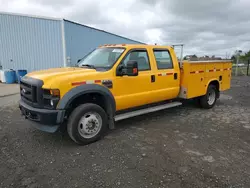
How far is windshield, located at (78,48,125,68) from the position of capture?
4355 mm

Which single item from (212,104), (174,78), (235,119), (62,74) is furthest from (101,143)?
(212,104)

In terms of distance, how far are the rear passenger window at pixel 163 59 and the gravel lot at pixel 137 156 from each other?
1447mm

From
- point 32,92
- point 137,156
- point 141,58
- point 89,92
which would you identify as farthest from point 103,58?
point 137,156

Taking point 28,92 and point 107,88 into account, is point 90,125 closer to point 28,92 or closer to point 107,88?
point 107,88

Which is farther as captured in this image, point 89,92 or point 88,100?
point 88,100

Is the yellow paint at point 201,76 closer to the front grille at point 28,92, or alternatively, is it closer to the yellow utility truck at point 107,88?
the yellow utility truck at point 107,88

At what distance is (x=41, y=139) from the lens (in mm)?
4133

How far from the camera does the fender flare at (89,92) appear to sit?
11.5 ft

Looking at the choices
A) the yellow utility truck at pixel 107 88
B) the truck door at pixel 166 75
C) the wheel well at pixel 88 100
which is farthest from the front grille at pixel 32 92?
the truck door at pixel 166 75

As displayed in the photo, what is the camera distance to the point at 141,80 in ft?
15.1

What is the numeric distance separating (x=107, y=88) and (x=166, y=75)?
181 centimetres

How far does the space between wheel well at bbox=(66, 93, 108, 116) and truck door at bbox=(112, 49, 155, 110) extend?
0.29 m

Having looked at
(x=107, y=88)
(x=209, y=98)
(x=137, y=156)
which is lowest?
(x=137, y=156)

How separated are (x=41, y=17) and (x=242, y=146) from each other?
44.1 ft
